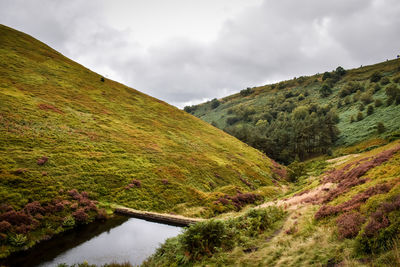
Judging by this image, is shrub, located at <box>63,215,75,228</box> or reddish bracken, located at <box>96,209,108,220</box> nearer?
shrub, located at <box>63,215,75,228</box>

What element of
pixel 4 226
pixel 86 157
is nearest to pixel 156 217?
pixel 4 226

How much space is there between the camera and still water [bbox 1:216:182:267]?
47.6 ft

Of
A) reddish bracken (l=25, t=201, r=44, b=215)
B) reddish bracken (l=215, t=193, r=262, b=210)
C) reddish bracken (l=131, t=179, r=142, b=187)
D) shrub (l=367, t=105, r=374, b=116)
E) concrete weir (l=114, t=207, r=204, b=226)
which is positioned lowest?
reddish bracken (l=215, t=193, r=262, b=210)

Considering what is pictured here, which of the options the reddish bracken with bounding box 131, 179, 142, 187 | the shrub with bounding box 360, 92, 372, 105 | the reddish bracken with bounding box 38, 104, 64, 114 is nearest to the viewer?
the reddish bracken with bounding box 131, 179, 142, 187

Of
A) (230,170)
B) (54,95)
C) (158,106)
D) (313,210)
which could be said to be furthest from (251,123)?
(313,210)

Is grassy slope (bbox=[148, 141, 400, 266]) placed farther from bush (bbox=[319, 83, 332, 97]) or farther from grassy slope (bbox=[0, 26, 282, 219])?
bush (bbox=[319, 83, 332, 97])

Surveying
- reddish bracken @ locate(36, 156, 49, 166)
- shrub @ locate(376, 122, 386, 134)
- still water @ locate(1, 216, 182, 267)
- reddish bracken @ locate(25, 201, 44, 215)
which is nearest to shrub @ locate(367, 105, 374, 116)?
shrub @ locate(376, 122, 386, 134)

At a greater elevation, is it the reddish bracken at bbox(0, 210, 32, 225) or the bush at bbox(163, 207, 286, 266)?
the reddish bracken at bbox(0, 210, 32, 225)

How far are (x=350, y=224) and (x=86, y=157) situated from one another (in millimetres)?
30712

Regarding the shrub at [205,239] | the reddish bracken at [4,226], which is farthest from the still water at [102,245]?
the shrub at [205,239]

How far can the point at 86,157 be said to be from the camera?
2964cm

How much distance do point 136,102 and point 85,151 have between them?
1491 inches

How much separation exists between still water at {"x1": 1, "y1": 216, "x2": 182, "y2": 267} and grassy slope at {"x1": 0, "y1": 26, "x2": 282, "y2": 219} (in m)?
4.89

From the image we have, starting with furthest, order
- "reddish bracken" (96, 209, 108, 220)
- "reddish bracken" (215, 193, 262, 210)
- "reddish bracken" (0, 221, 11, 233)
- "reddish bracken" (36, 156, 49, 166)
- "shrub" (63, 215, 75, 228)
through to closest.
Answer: "reddish bracken" (215, 193, 262, 210), "reddish bracken" (36, 156, 49, 166), "reddish bracken" (96, 209, 108, 220), "shrub" (63, 215, 75, 228), "reddish bracken" (0, 221, 11, 233)
